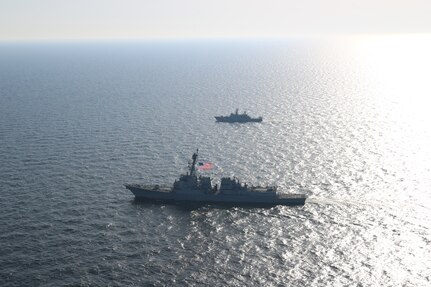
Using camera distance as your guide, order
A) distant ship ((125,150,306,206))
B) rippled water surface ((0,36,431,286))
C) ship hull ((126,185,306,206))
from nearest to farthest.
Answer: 1. rippled water surface ((0,36,431,286))
2. ship hull ((126,185,306,206))
3. distant ship ((125,150,306,206))

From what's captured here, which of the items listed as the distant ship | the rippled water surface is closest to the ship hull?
the distant ship

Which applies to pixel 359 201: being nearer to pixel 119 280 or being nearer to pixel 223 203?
pixel 223 203

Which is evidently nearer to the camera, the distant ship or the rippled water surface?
the rippled water surface

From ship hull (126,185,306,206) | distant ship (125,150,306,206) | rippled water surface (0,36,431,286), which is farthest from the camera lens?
distant ship (125,150,306,206)

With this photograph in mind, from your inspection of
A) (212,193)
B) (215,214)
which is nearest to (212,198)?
(212,193)

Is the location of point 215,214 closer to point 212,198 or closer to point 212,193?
point 212,198

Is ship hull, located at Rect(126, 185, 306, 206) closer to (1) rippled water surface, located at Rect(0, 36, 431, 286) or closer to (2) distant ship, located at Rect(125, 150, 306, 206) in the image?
(2) distant ship, located at Rect(125, 150, 306, 206)
